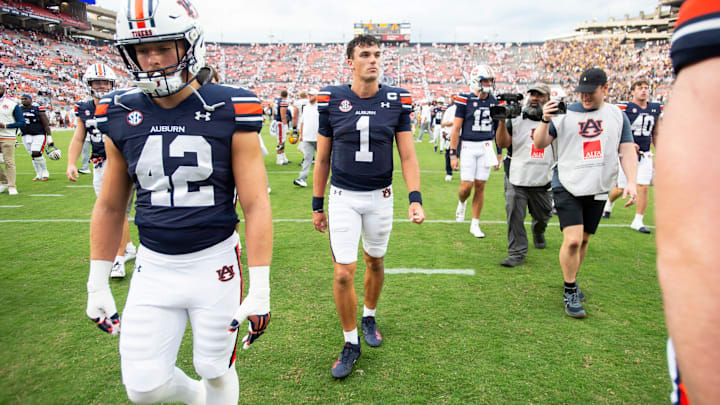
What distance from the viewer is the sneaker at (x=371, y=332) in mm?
3510

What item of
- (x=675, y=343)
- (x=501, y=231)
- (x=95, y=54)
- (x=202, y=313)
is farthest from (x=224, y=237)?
(x=95, y=54)

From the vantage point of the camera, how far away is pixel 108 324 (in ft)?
6.84

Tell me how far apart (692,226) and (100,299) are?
237 centimetres

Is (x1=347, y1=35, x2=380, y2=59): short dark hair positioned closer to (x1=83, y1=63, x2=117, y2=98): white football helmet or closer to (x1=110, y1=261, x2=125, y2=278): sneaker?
(x1=83, y1=63, x2=117, y2=98): white football helmet

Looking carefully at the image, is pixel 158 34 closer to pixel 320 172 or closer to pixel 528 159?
pixel 320 172

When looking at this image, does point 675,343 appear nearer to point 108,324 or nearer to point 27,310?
point 108,324

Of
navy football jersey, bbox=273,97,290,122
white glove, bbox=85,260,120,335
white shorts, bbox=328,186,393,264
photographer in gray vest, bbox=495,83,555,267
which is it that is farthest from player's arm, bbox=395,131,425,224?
navy football jersey, bbox=273,97,290,122

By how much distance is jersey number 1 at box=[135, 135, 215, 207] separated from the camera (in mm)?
1938

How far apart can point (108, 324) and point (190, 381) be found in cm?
54

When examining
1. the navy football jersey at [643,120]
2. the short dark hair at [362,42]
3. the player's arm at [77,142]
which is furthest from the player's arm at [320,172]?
the navy football jersey at [643,120]

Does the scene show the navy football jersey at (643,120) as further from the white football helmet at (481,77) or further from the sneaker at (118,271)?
the sneaker at (118,271)

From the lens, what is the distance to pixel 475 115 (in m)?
6.82

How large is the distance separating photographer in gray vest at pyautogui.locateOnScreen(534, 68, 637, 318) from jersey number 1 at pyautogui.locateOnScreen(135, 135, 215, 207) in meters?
3.21

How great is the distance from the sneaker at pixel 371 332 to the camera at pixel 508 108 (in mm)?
2701
